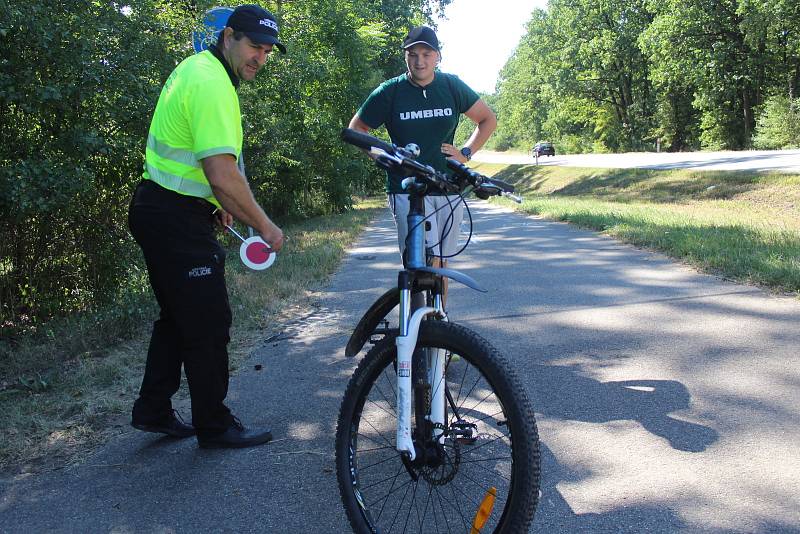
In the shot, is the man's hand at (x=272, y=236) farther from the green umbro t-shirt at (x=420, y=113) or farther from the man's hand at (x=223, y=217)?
the green umbro t-shirt at (x=420, y=113)

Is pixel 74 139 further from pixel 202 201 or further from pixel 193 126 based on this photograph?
pixel 193 126

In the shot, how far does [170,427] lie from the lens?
11.7 ft

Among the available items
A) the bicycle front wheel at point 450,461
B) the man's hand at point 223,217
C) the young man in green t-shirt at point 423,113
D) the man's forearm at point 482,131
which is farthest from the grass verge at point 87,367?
the man's forearm at point 482,131

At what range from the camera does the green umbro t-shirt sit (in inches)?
160

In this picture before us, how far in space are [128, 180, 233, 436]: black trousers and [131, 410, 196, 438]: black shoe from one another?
257 millimetres

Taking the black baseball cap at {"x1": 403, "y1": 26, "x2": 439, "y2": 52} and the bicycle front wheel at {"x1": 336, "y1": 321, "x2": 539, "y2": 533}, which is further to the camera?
the black baseball cap at {"x1": 403, "y1": 26, "x2": 439, "y2": 52}

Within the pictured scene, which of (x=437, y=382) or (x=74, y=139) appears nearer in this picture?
(x=437, y=382)

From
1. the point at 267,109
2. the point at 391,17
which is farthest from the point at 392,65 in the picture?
the point at 267,109

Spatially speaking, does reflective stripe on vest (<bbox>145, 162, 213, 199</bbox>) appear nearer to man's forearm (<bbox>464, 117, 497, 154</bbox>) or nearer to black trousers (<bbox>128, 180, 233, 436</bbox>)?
black trousers (<bbox>128, 180, 233, 436</bbox>)

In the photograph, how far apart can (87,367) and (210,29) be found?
172 inches

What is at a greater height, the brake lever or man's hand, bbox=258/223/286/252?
the brake lever

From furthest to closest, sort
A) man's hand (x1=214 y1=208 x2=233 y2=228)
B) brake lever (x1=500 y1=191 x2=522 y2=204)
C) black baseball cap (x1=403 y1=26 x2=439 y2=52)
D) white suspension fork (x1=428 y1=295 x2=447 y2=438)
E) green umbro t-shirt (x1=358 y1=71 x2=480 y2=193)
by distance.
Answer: green umbro t-shirt (x1=358 y1=71 x2=480 y2=193) < black baseball cap (x1=403 y1=26 x2=439 y2=52) < man's hand (x1=214 y1=208 x2=233 y2=228) < brake lever (x1=500 y1=191 x2=522 y2=204) < white suspension fork (x1=428 y1=295 x2=447 y2=438)

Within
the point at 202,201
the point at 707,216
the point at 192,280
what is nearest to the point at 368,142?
the point at 202,201

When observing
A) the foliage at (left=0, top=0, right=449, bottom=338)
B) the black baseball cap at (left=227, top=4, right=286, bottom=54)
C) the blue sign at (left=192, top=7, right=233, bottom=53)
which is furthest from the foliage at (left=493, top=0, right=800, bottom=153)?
the black baseball cap at (left=227, top=4, right=286, bottom=54)
